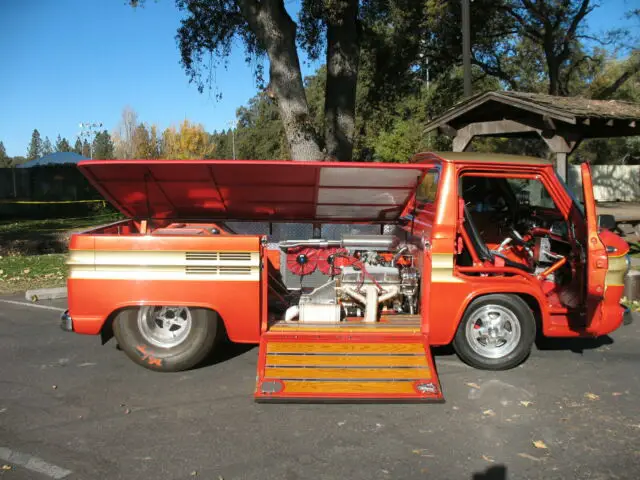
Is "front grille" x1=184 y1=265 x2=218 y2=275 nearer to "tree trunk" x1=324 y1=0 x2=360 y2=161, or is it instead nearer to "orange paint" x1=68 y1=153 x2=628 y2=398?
"orange paint" x1=68 y1=153 x2=628 y2=398

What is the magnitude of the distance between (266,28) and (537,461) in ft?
33.7

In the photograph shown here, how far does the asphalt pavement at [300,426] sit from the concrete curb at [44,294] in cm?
322

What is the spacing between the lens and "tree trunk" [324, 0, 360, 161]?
12602 mm

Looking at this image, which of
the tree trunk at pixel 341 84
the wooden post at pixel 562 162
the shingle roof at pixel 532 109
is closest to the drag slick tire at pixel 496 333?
the shingle roof at pixel 532 109

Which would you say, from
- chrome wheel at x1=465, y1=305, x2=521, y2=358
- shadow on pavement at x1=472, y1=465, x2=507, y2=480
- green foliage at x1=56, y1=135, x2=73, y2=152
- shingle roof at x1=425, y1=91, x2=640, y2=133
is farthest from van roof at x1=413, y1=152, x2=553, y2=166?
green foliage at x1=56, y1=135, x2=73, y2=152

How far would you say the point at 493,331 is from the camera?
212 inches

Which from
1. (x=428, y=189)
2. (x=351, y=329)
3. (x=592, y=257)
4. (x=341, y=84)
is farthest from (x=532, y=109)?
(x=351, y=329)

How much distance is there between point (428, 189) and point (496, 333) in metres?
1.56

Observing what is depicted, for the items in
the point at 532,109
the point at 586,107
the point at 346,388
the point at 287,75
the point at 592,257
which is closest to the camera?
the point at 346,388

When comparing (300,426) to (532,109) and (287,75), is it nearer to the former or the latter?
(532,109)

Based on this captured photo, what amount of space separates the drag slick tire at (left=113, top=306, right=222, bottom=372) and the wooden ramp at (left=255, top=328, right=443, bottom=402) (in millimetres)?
568

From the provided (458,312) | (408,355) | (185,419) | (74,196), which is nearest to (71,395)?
(185,419)

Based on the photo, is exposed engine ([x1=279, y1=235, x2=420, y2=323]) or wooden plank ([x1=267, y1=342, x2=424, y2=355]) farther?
exposed engine ([x1=279, y1=235, x2=420, y2=323])

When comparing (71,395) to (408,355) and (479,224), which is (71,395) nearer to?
(408,355)
